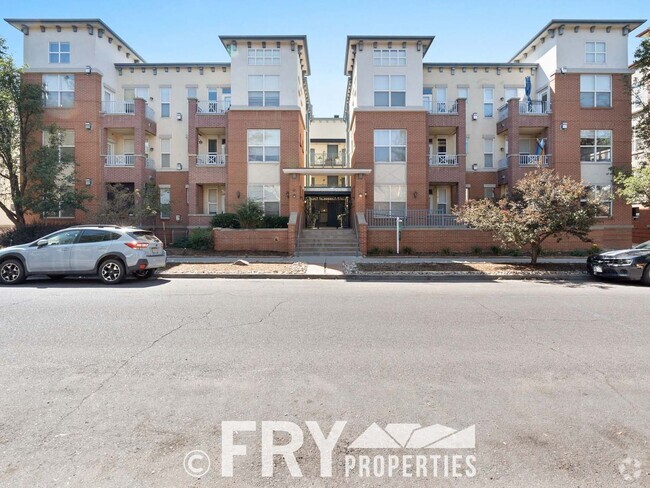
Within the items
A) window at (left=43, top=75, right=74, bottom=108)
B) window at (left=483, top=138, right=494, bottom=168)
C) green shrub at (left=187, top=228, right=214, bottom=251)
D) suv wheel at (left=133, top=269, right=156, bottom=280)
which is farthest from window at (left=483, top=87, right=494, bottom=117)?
window at (left=43, top=75, right=74, bottom=108)

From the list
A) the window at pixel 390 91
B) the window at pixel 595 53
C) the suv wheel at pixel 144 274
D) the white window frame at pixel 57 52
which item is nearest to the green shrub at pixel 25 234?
the white window frame at pixel 57 52

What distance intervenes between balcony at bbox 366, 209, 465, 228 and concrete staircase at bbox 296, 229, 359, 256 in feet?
6.20

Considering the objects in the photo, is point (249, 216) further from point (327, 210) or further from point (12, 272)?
point (327, 210)

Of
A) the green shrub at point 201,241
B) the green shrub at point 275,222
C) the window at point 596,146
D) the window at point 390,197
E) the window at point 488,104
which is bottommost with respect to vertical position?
the green shrub at point 201,241

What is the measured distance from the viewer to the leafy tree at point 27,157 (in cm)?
2184

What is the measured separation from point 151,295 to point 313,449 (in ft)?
26.5

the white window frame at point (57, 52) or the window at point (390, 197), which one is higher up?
the white window frame at point (57, 52)

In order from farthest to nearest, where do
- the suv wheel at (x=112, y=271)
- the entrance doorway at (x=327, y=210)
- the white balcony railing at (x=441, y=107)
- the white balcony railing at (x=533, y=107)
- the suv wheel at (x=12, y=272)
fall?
the entrance doorway at (x=327, y=210)
the white balcony railing at (x=533, y=107)
the white balcony railing at (x=441, y=107)
the suv wheel at (x=112, y=271)
the suv wheel at (x=12, y=272)

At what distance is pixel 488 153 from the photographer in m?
28.0

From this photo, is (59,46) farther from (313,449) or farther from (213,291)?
(313,449)

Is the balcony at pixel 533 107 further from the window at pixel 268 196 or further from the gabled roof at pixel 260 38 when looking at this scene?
the window at pixel 268 196

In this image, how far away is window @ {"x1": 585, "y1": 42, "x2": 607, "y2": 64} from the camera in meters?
25.0

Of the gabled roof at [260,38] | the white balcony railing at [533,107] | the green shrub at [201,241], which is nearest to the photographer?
the green shrub at [201,241]

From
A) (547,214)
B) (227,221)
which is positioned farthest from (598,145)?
(227,221)
